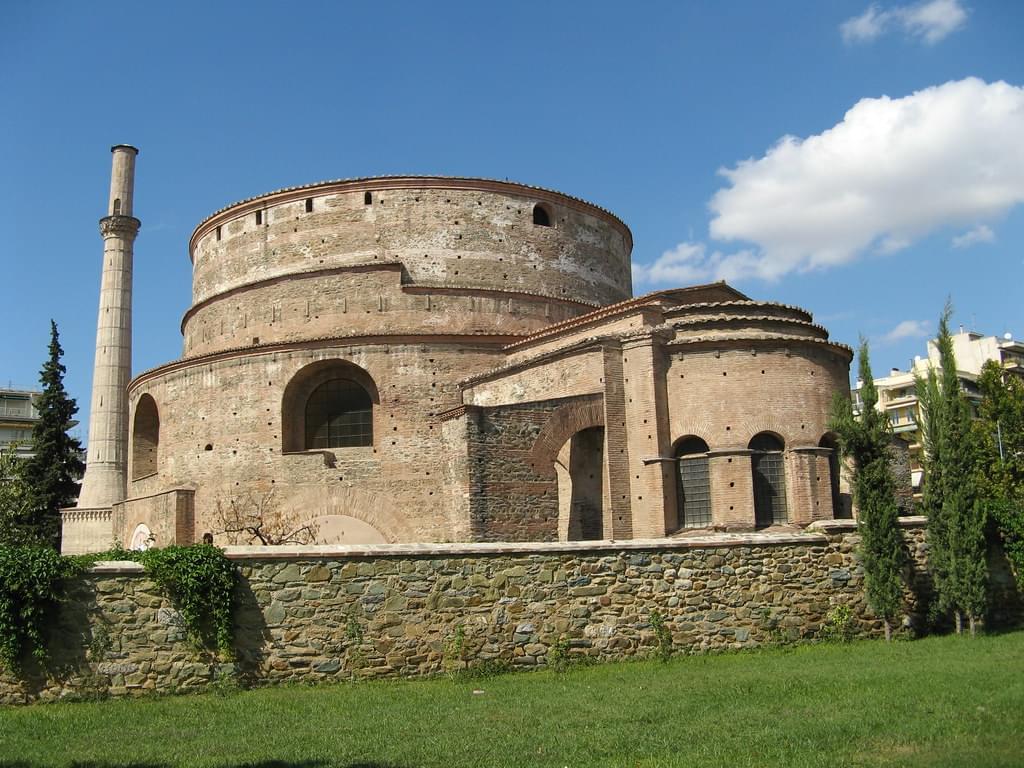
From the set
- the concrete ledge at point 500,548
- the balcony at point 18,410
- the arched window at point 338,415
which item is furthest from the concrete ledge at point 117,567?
the balcony at point 18,410

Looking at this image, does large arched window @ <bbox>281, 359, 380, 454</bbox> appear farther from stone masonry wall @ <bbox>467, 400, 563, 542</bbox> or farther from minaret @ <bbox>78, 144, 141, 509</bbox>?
minaret @ <bbox>78, 144, 141, 509</bbox>

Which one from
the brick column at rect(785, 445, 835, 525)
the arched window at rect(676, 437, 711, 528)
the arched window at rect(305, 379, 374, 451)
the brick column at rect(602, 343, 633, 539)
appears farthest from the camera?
the arched window at rect(305, 379, 374, 451)

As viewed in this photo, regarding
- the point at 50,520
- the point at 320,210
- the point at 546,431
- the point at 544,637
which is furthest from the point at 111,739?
the point at 50,520

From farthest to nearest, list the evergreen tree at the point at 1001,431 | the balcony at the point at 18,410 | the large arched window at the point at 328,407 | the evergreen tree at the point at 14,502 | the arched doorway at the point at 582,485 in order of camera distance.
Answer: the balcony at the point at 18,410 → the evergreen tree at the point at 14,502 → the evergreen tree at the point at 1001,431 → the large arched window at the point at 328,407 → the arched doorway at the point at 582,485

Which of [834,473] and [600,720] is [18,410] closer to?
[834,473]

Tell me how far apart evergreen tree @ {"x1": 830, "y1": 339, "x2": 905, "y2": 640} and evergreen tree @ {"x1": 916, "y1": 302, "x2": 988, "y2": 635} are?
57cm

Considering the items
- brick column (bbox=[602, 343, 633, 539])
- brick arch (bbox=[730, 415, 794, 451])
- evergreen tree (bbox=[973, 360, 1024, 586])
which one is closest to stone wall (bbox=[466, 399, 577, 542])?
brick column (bbox=[602, 343, 633, 539])

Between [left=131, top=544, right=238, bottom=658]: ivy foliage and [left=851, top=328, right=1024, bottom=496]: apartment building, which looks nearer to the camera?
[left=131, top=544, right=238, bottom=658]: ivy foliage

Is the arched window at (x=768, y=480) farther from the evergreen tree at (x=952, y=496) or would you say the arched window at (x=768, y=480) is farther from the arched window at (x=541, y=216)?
the arched window at (x=541, y=216)

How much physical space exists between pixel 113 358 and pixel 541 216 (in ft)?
54.1

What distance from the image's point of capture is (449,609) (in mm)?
11531

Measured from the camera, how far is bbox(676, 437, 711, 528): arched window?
19281 mm

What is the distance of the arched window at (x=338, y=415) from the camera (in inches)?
958

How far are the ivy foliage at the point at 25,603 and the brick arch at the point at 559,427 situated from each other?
34.9ft
